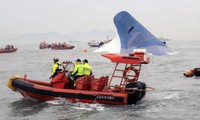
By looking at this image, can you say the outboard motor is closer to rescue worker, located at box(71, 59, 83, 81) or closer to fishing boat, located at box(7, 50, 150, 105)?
fishing boat, located at box(7, 50, 150, 105)

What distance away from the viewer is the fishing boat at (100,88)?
13211mm

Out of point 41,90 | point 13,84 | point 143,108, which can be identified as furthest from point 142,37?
point 13,84

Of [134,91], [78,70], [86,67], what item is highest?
[86,67]

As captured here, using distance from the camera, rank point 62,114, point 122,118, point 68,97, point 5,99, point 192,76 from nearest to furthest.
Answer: point 122,118 → point 62,114 → point 68,97 → point 5,99 → point 192,76

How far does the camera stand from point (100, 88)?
13.9 metres

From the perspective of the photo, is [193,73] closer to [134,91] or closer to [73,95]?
[134,91]

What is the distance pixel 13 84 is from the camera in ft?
50.6

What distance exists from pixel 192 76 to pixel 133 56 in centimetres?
1137

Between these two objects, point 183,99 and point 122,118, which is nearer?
point 122,118

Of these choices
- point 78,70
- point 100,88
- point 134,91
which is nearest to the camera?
point 134,91

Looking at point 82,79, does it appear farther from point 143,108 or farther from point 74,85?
point 143,108

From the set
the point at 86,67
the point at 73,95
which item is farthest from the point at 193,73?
the point at 73,95

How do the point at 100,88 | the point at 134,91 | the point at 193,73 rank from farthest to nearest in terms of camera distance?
the point at 193,73, the point at 100,88, the point at 134,91

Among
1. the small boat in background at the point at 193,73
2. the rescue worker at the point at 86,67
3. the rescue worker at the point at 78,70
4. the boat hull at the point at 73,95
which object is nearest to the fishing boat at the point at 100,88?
the boat hull at the point at 73,95
